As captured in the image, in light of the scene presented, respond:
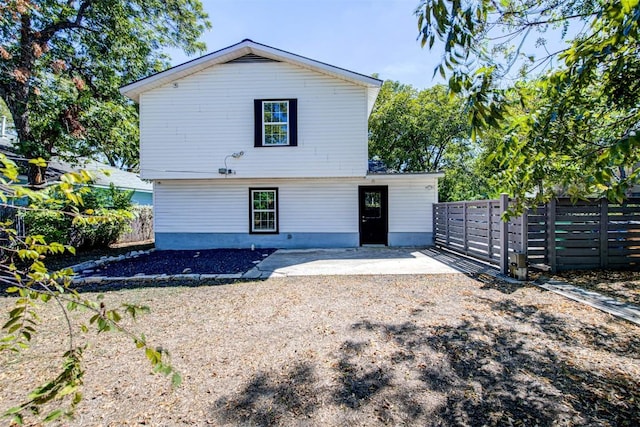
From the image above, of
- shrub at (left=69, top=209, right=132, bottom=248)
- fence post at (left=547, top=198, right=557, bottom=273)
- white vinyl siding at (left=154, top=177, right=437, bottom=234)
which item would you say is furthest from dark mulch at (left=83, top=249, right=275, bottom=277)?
fence post at (left=547, top=198, right=557, bottom=273)

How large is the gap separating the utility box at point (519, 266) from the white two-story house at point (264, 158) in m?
5.33

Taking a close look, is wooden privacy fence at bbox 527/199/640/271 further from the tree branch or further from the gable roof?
the tree branch

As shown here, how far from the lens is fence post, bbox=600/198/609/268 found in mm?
6801

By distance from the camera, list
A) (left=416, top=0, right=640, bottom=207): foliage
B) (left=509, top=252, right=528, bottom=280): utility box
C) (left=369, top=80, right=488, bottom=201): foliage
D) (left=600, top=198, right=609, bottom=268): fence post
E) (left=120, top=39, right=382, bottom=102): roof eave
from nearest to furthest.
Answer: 1. (left=416, top=0, right=640, bottom=207): foliage
2. (left=509, top=252, right=528, bottom=280): utility box
3. (left=600, top=198, right=609, bottom=268): fence post
4. (left=120, top=39, right=382, bottom=102): roof eave
5. (left=369, top=80, right=488, bottom=201): foliage

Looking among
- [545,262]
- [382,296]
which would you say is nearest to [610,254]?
[545,262]

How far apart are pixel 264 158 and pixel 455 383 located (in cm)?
933

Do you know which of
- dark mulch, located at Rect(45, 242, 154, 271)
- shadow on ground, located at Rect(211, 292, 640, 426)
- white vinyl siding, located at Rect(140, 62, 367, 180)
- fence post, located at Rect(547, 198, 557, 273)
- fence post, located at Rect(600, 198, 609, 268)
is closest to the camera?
shadow on ground, located at Rect(211, 292, 640, 426)

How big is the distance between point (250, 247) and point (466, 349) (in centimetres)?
928

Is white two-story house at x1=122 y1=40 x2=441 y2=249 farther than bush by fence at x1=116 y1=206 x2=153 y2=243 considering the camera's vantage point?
No

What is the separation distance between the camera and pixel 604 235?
684 cm

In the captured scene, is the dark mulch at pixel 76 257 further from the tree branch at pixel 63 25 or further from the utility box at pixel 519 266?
the utility box at pixel 519 266

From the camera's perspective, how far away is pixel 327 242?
38.6 ft

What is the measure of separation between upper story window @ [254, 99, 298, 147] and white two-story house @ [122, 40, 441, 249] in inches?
1.4

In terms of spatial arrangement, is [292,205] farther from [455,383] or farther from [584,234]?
[455,383]
